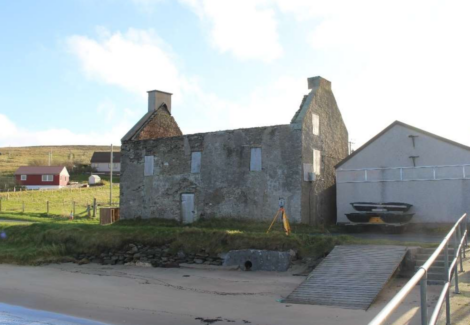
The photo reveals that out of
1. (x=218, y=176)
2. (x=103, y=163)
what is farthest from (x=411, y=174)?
(x=103, y=163)

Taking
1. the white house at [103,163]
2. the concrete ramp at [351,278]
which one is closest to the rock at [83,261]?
the concrete ramp at [351,278]

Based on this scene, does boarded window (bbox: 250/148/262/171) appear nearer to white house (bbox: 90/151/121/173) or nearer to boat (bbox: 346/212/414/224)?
boat (bbox: 346/212/414/224)

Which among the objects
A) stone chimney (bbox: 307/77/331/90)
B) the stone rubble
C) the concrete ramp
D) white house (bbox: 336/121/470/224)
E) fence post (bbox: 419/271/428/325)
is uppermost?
stone chimney (bbox: 307/77/331/90)

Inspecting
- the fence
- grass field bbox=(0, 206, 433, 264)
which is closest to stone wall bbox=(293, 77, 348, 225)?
the fence

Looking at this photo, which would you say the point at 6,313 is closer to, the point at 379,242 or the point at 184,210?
the point at 379,242

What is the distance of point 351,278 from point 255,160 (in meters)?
11.8

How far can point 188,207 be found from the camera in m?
25.4

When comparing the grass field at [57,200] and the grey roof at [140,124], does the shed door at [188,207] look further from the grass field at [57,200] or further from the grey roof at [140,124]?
the grass field at [57,200]

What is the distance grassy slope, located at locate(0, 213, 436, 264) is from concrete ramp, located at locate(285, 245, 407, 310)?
1702 millimetres

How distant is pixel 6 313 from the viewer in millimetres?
12125

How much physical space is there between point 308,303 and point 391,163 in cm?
1297

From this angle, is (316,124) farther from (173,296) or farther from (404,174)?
(173,296)

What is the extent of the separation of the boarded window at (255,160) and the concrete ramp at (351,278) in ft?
30.4

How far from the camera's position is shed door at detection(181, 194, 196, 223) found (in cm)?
2525
